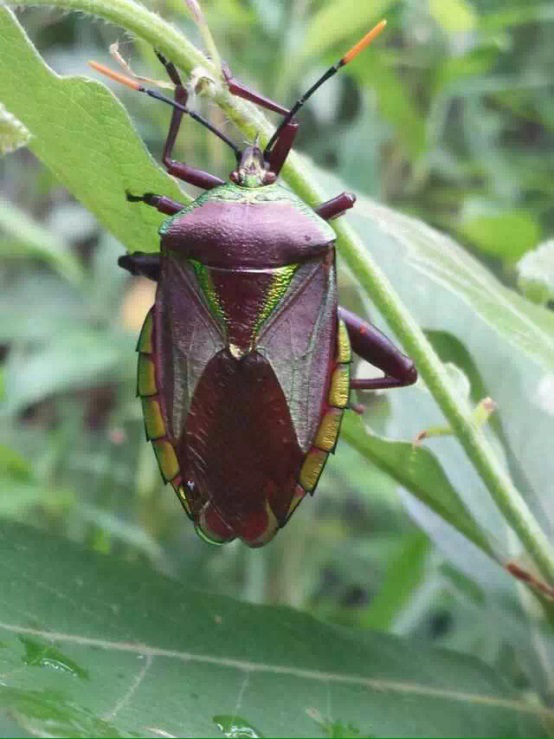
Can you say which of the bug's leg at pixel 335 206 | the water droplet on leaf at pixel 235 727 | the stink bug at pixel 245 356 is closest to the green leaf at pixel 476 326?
the bug's leg at pixel 335 206

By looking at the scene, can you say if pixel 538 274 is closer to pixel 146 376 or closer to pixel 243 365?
pixel 243 365

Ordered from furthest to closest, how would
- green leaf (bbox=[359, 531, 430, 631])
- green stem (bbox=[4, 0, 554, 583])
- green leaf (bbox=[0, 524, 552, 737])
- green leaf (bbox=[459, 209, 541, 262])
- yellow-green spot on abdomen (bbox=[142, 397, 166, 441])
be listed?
green leaf (bbox=[459, 209, 541, 262]) < green leaf (bbox=[359, 531, 430, 631]) < yellow-green spot on abdomen (bbox=[142, 397, 166, 441]) < green leaf (bbox=[0, 524, 552, 737]) < green stem (bbox=[4, 0, 554, 583])

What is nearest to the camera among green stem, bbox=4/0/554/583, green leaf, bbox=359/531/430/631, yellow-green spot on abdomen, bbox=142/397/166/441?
green stem, bbox=4/0/554/583

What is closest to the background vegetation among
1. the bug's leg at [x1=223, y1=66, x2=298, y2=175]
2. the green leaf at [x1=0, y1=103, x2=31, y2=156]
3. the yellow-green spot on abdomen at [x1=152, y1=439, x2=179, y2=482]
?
the green leaf at [x1=0, y1=103, x2=31, y2=156]

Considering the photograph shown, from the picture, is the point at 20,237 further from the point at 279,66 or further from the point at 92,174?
the point at 92,174

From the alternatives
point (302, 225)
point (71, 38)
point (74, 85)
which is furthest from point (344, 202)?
point (71, 38)

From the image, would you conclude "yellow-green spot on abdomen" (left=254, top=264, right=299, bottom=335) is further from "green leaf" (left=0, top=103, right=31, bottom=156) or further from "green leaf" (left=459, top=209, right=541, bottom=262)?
"green leaf" (left=459, top=209, right=541, bottom=262)
